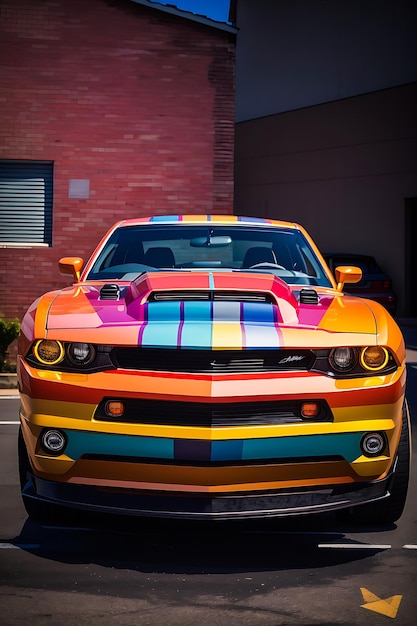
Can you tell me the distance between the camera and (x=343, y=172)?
3103 cm

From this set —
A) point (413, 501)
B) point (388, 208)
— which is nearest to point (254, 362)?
point (413, 501)

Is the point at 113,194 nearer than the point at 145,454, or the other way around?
the point at 145,454

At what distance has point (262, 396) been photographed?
4215 mm

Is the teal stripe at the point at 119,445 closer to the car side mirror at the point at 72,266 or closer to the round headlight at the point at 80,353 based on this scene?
the round headlight at the point at 80,353

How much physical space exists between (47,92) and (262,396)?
11.7 meters

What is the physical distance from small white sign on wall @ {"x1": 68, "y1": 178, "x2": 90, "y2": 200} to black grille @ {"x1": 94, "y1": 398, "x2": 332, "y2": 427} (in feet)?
36.2

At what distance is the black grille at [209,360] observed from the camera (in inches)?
169

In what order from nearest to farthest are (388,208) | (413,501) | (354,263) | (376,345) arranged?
1. (376,345)
2. (413,501)
3. (354,263)
4. (388,208)

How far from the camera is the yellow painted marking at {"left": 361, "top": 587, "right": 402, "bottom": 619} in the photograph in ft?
12.6

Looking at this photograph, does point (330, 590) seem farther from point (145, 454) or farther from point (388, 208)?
point (388, 208)

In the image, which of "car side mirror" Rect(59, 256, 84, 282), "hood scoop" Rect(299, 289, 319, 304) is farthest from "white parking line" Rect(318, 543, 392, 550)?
"car side mirror" Rect(59, 256, 84, 282)

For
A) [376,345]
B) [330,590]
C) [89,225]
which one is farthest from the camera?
[89,225]

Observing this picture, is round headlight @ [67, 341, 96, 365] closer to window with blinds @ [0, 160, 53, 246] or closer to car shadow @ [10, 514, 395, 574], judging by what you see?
car shadow @ [10, 514, 395, 574]

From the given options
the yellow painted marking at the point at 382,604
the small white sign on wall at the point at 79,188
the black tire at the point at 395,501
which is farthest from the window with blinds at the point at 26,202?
the yellow painted marking at the point at 382,604
